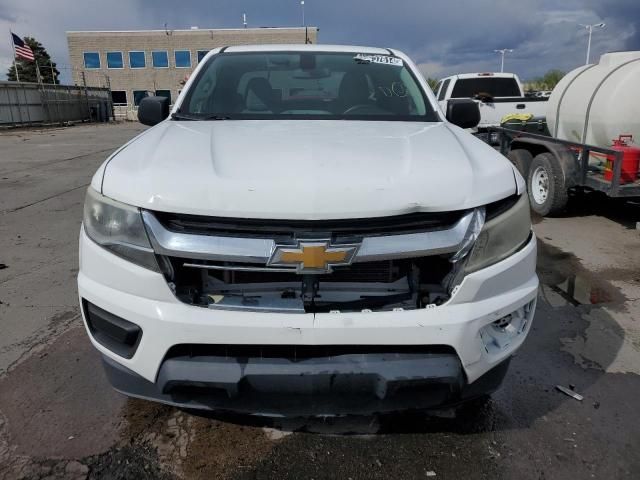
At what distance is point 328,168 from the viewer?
1.96m

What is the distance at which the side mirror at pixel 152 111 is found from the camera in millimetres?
3379

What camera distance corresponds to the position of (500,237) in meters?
1.98

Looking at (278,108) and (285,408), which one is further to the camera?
(278,108)

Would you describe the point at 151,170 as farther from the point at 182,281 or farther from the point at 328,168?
the point at 328,168

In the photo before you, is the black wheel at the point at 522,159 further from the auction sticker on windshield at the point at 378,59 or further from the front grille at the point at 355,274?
the front grille at the point at 355,274

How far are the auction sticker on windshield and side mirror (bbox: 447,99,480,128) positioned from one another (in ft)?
1.83

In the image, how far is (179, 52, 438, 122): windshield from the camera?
318cm

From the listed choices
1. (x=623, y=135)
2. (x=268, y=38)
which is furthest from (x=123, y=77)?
(x=623, y=135)

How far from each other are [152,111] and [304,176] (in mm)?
1922

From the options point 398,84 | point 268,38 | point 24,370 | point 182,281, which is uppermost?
point 268,38

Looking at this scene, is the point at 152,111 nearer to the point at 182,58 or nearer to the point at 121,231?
the point at 121,231

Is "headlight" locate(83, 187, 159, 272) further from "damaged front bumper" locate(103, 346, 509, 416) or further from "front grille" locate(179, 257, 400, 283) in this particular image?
"damaged front bumper" locate(103, 346, 509, 416)

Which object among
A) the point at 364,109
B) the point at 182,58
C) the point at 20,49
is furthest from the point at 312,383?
the point at 182,58

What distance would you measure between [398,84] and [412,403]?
230 centimetres
